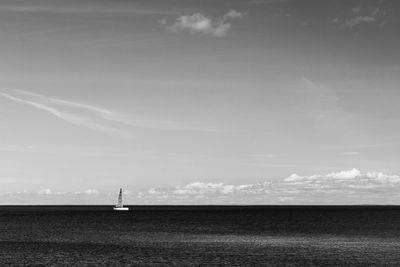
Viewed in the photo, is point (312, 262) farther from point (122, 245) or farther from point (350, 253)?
point (122, 245)

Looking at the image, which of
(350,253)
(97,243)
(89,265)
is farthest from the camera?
(97,243)

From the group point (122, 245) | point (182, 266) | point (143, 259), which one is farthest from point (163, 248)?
point (182, 266)

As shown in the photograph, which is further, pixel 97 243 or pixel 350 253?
pixel 97 243

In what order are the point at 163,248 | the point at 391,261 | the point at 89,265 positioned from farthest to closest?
the point at 163,248 → the point at 391,261 → the point at 89,265

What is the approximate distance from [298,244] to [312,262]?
1454 inches

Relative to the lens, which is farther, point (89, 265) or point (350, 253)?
point (350, 253)

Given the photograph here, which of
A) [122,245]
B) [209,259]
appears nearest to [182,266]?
[209,259]

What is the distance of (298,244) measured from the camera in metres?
130

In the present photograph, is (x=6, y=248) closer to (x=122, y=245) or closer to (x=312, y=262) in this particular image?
(x=122, y=245)

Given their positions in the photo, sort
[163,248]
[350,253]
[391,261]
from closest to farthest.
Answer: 1. [391,261]
2. [350,253]
3. [163,248]

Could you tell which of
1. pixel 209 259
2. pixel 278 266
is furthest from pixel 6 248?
pixel 278 266

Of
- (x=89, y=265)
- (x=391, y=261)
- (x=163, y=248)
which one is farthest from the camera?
(x=163, y=248)

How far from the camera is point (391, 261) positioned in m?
96.0

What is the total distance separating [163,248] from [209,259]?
23.5 meters
